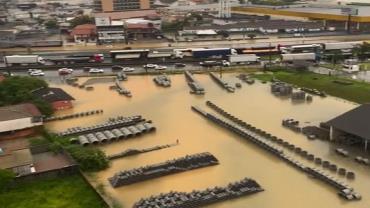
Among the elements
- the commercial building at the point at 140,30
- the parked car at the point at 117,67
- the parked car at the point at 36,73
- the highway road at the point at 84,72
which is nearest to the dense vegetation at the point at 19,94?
the highway road at the point at 84,72

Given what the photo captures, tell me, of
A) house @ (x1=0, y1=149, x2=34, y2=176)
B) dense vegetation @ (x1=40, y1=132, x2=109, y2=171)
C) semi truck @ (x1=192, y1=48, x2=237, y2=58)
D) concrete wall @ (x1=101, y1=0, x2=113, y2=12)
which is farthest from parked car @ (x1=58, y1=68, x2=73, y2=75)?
concrete wall @ (x1=101, y1=0, x2=113, y2=12)

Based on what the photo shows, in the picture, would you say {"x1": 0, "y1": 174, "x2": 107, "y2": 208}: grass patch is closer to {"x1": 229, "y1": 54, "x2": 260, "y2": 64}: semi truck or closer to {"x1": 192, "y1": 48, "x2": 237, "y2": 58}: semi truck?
{"x1": 229, "y1": 54, "x2": 260, "y2": 64}: semi truck

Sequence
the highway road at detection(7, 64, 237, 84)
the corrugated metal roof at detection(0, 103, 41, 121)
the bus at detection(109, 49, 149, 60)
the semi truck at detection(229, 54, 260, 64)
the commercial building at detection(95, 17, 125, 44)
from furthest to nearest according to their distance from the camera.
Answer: the commercial building at detection(95, 17, 125, 44) → the bus at detection(109, 49, 149, 60) → the semi truck at detection(229, 54, 260, 64) → the highway road at detection(7, 64, 237, 84) → the corrugated metal roof at detection(0, 103, 41, 121)

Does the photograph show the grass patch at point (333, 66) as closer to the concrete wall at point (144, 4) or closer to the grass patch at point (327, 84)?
the grass patch at point (327, 84)

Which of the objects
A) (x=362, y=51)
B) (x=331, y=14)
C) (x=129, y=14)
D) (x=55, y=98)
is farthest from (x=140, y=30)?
(x=55, y=98)

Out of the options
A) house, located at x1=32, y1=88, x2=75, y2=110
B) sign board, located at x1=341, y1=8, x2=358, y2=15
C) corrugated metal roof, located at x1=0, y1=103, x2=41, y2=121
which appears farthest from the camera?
sign board, located at x1=341, y1=8, x2=358, y2=15

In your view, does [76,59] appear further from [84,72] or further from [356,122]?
[356,122]
